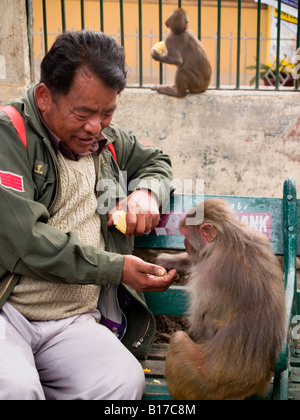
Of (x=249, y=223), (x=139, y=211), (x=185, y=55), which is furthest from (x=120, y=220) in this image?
(x=185, y=55)

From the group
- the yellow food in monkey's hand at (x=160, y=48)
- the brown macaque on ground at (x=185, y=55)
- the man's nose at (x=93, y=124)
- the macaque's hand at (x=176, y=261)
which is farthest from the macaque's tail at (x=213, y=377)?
the yellow food in monkey's hand at (x=160, y=48)

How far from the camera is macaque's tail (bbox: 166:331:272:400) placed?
7.29ft

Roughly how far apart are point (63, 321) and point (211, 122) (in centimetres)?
279

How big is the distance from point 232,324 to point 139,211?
0.66 metres

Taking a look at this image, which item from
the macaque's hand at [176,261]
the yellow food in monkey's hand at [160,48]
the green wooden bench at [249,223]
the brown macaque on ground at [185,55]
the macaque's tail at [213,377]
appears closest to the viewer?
the macaque's tail at [213,377]

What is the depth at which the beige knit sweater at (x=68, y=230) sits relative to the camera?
228 centimetres

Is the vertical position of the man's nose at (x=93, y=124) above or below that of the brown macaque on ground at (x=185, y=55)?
below

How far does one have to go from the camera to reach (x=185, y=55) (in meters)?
6.11

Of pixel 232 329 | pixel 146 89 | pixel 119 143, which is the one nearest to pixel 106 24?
pixel 146 89

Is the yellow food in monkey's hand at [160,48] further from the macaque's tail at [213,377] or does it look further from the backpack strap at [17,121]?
the macaque's tail at [213,377]

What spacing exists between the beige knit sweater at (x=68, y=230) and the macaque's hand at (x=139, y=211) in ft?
0.43

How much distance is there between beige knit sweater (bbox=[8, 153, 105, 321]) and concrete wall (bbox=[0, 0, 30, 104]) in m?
2.33

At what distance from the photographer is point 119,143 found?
2770mm

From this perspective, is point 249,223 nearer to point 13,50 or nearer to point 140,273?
point 140,273
